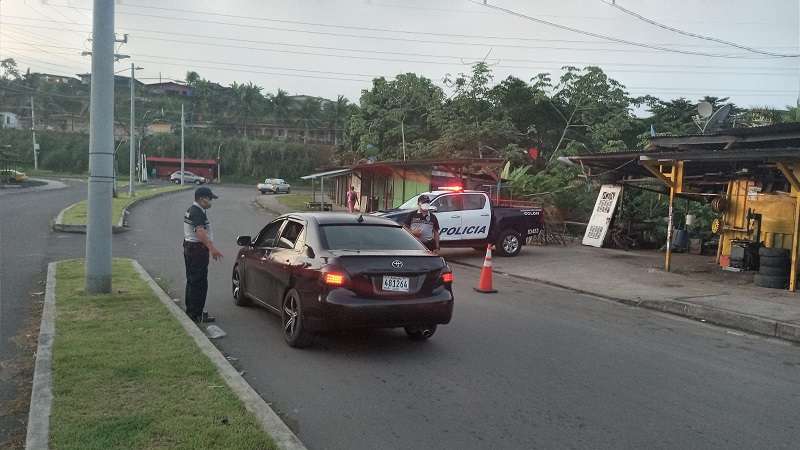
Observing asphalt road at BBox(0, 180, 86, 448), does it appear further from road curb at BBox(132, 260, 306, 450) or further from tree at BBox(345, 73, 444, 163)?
tree at BBox(345, 73, 444, 163)

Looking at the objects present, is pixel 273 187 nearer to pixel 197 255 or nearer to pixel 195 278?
pixel 197 255

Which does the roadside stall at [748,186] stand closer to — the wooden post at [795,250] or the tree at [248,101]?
the wooden post at [795,250]

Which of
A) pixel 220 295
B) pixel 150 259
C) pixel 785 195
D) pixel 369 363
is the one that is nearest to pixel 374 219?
pixel 369 363

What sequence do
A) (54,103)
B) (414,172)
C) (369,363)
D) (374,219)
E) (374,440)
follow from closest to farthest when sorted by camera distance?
(374,440), (369,363), (374,219), (414,172), (54,103)

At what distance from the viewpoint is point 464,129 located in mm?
35281

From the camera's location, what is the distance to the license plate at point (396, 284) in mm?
6480

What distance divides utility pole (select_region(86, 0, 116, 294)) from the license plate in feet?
15.5

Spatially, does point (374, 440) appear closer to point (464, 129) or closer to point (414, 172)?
point (414, 172)

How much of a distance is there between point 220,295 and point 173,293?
0.73 meters

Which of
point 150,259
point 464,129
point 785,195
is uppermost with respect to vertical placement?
point 464,129

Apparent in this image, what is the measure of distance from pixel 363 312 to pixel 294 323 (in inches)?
37.8

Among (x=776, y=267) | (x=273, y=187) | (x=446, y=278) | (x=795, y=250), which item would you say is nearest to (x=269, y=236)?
(x=446, y=278)

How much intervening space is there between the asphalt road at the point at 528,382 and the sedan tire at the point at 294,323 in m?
0.13

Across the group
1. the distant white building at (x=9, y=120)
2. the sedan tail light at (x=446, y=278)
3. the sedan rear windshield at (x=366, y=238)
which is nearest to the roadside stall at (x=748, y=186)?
the sedan tail light at (x=446, y=278)
